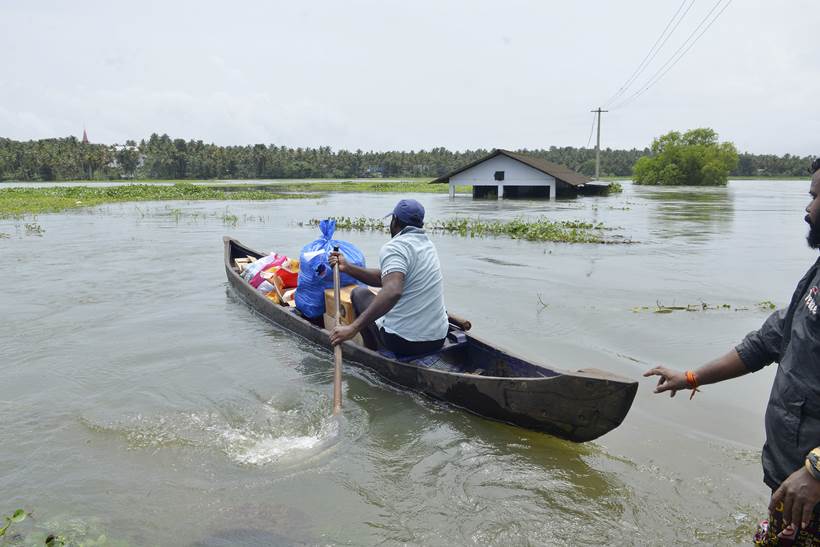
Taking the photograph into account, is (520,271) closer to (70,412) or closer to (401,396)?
(401,396)

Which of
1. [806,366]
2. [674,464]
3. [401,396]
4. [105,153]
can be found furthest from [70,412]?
[105,153]

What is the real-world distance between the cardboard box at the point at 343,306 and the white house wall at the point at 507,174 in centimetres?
3061

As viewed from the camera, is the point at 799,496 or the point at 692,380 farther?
the point at 692,380

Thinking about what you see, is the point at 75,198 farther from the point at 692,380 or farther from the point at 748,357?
the point at 748,357

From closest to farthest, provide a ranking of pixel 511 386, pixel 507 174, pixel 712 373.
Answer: pixel 712 373, pixel 511 386, pixel 507 174

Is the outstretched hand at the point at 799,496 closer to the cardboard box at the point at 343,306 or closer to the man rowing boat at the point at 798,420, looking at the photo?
the man rowing boat at the point at 798,420

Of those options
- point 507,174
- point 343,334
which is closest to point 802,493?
point 343,334

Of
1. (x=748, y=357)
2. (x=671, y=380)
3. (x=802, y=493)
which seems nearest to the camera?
(x=802, y=493)

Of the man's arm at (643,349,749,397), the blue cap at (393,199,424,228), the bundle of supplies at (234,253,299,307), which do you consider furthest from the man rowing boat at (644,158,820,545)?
the bundle of supplies at (234,253,299,307)

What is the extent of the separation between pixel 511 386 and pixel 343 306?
2.36m

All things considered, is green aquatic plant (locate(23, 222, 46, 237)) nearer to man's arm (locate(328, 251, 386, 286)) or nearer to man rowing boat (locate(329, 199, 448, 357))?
man's arm (locate(328, 251, 386, 286))

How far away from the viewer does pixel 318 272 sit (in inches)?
251

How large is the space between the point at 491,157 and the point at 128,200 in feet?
73.5

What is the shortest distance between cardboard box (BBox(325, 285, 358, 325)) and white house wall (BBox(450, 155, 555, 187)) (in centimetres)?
3061
